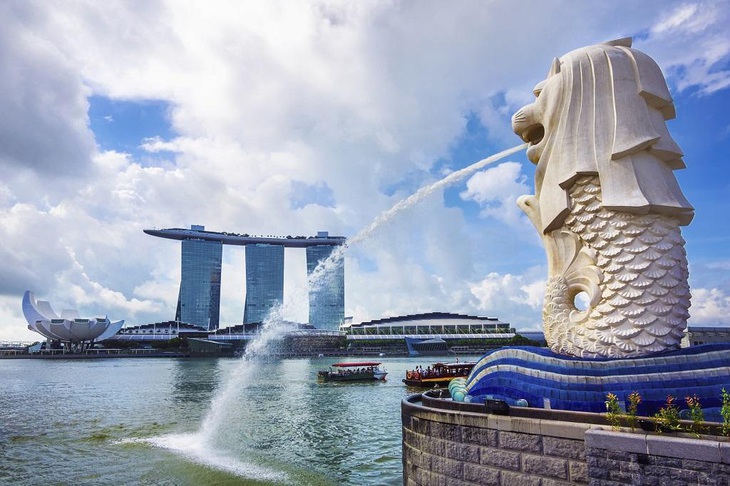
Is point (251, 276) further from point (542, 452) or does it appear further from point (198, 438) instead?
point (542, 452)

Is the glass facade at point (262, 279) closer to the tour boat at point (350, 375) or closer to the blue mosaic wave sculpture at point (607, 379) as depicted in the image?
the tour boat at point (350, 375)

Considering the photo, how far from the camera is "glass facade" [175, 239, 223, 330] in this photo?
5669 inches

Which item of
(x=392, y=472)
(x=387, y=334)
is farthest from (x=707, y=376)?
(x=387, y=334)

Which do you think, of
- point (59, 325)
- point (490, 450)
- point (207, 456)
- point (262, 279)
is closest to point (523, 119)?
point (490, 450)

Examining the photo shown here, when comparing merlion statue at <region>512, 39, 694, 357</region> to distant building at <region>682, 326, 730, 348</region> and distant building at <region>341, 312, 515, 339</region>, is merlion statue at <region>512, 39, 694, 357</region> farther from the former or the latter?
distant building at <region>341, 312, 515, 339</region>

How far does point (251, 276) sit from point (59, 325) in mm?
56522

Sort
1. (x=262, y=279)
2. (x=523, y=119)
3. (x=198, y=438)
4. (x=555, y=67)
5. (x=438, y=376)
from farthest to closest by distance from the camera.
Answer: (x=262, y=279), (x=438, y=376), (x=198, y=438), (x=523, y=119), (x=555, y=67)

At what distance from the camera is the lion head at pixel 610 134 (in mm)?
10273

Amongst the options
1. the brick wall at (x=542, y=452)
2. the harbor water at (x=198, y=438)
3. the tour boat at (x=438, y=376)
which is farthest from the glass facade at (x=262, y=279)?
the brick wall at (x=542, y=452)

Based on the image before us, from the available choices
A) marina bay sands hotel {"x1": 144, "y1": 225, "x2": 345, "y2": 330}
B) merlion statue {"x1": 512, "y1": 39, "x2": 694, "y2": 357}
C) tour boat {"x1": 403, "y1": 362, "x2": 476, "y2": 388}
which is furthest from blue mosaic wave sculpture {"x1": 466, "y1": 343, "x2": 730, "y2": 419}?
marina bay sands hotel {"x1": 144, "y1": 225, "x2": 345, "y2": 330}

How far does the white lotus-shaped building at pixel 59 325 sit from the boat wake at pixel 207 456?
93.2 m

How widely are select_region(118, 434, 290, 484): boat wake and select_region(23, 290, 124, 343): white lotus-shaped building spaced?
93240 mm

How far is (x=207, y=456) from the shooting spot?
17.3 meters

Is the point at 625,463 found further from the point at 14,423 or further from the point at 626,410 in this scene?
the point at 14,423
